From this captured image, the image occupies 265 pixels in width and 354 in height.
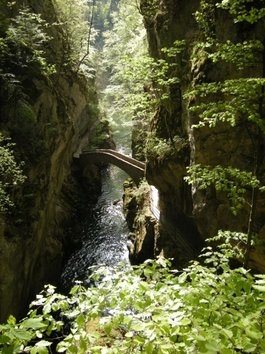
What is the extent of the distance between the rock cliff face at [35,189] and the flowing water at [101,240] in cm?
131

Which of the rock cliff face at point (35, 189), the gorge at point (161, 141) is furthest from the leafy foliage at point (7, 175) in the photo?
the rock cliff face at point (35, 189)

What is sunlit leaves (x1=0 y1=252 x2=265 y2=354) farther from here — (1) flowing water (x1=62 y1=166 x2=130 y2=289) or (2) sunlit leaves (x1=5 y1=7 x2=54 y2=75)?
(2) sunlit leaves (x1=5 y1=7 x2=54 y2=75)

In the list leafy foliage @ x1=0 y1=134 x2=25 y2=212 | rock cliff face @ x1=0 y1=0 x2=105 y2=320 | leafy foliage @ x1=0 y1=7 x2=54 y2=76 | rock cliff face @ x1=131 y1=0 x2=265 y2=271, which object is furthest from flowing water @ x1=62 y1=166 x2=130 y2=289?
leafy foliage @ x1=0 y1=7 x2=54 y2=76

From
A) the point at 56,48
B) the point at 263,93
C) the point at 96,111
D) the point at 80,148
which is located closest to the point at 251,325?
the point at 263,93

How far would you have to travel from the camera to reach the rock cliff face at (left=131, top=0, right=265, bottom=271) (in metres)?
8.48

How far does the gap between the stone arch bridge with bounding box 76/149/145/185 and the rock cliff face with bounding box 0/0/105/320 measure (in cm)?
474

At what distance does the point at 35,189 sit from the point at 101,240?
862cm

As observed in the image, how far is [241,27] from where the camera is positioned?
26.9 feet

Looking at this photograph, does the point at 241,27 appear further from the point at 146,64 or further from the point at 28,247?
the point at 28,247

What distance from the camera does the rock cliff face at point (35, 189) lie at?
35.2ft

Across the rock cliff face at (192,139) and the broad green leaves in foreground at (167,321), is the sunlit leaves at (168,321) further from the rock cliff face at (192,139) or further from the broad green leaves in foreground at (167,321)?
the rock cliff face at (192,139)

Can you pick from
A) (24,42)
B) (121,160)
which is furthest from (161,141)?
(121,160)

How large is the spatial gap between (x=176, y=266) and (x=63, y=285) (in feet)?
21.6

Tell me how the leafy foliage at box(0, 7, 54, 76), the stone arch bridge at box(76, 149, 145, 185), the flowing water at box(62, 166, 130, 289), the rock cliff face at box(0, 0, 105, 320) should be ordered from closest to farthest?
the rock cliff face at box(0, 0, 105, 320) → the leafy foliage at box(0, 7, 54, 76) → the flowing water at box(62, 166, 130, 289) → the stone arch bridge at box(76, 149, 145, 185)
